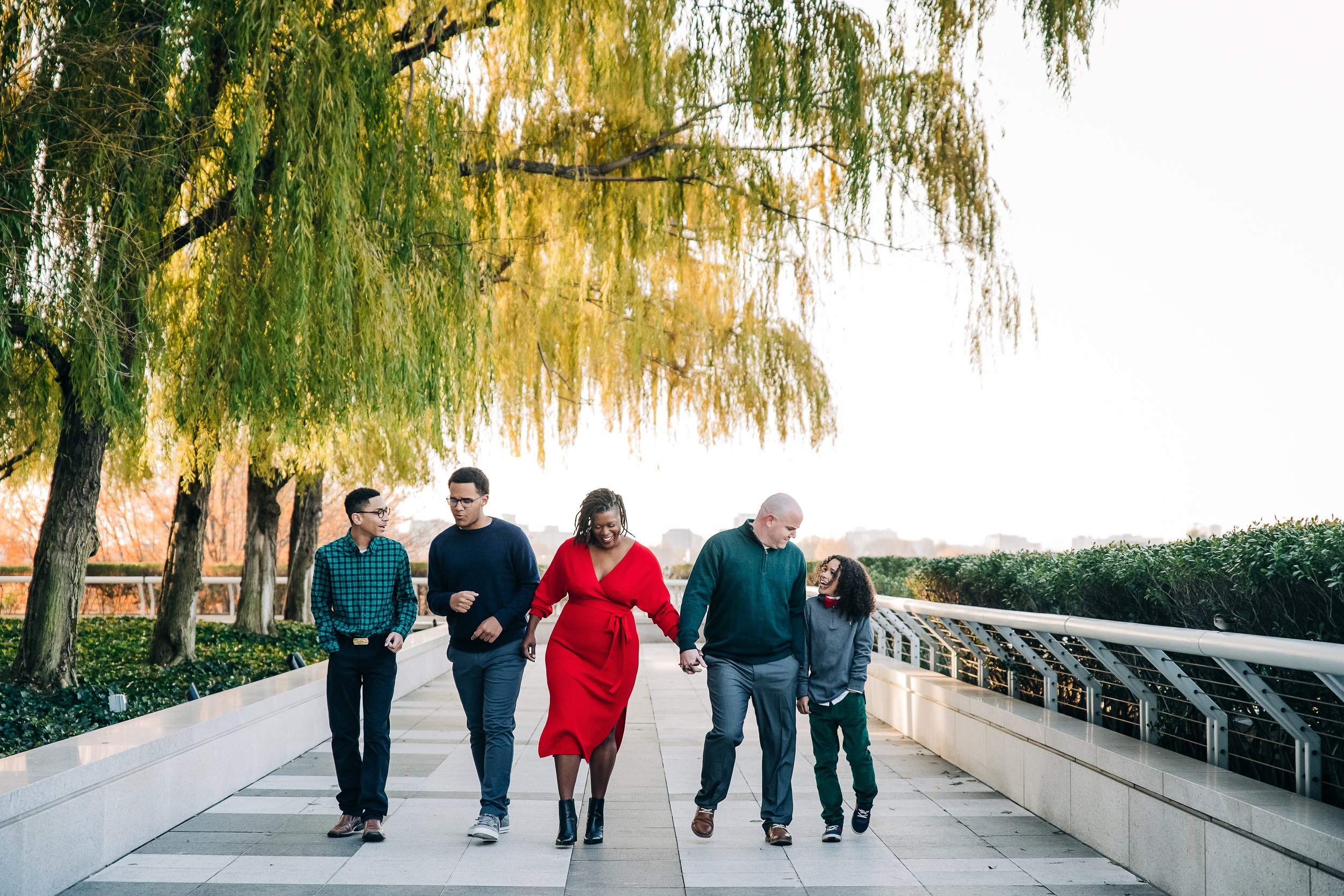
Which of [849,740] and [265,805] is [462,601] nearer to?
[265,805]

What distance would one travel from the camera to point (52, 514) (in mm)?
8633

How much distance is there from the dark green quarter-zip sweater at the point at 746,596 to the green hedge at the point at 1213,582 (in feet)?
6.18

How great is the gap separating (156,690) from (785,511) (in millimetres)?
5646

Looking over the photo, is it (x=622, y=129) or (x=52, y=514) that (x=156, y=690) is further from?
(x=622, y=129)

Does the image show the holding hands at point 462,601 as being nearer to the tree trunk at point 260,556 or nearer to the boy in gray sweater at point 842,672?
the boy in gray sweater at point 842,672

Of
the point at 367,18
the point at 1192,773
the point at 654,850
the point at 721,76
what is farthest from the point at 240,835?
the point at 721,76

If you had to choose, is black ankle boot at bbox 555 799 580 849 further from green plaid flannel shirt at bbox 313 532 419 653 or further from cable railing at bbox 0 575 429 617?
cable railing at bbox 0 575 429 617

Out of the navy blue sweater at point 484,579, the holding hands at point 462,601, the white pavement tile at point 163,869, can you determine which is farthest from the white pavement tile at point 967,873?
the white pavement tile at point 163,869

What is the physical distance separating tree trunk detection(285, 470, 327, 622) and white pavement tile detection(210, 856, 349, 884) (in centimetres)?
1141

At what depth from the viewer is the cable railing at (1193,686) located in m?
4.47

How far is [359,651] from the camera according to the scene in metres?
5.96

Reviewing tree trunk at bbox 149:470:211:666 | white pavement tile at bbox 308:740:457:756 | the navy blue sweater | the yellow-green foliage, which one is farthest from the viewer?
tree trunk at bbox 149:470:211:666

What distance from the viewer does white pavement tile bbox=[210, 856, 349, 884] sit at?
5.06 m

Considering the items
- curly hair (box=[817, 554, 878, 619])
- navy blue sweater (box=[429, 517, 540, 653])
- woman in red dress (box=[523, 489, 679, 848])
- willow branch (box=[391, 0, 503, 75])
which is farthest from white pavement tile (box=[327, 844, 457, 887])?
willow branch (box=[391, 0, 503, 75])
